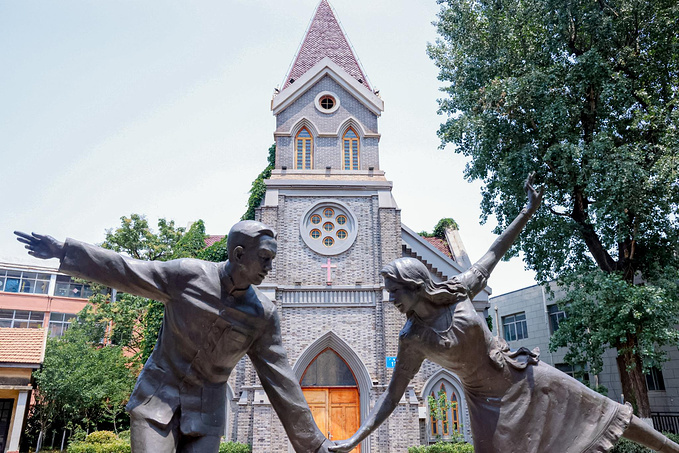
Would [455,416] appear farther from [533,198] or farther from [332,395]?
[533,198]

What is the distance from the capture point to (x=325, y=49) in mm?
23750

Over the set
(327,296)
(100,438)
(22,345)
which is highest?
(327,296)

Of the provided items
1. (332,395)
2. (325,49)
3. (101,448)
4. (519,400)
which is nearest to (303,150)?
(325,49)

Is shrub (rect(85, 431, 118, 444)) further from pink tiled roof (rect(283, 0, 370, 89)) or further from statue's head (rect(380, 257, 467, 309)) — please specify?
statue's head (rect(380, 257, 467, 309))

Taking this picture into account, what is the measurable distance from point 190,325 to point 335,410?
15.7 metres

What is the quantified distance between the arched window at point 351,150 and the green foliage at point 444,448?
33.7ft

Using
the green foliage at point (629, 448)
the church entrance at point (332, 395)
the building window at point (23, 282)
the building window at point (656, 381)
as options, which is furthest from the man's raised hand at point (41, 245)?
the building window at point (23, 282)

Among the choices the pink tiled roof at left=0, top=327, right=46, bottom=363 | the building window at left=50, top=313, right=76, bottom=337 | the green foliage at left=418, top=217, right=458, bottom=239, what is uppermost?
the green foliage at left=418, top=217, right=458, bottom=239

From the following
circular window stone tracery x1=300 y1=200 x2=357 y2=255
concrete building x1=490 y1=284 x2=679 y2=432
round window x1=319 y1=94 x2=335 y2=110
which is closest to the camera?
concrete building x1=490 y1=284 x2=679 y2=432

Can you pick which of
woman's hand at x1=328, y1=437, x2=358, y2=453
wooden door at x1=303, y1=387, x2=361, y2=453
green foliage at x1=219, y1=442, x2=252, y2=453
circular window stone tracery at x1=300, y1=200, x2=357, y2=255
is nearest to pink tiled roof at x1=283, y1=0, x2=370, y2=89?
circular window stone tracery at x1=300, y1=200, x2=357, y2=255

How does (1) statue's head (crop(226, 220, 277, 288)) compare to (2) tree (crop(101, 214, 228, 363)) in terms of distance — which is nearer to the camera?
(1) statue's head (crop(226, 220, 277, 288))

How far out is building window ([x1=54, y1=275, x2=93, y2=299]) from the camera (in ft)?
104

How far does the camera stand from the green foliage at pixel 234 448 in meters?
A: 16.2

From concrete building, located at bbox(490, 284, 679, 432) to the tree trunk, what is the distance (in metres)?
4.57
